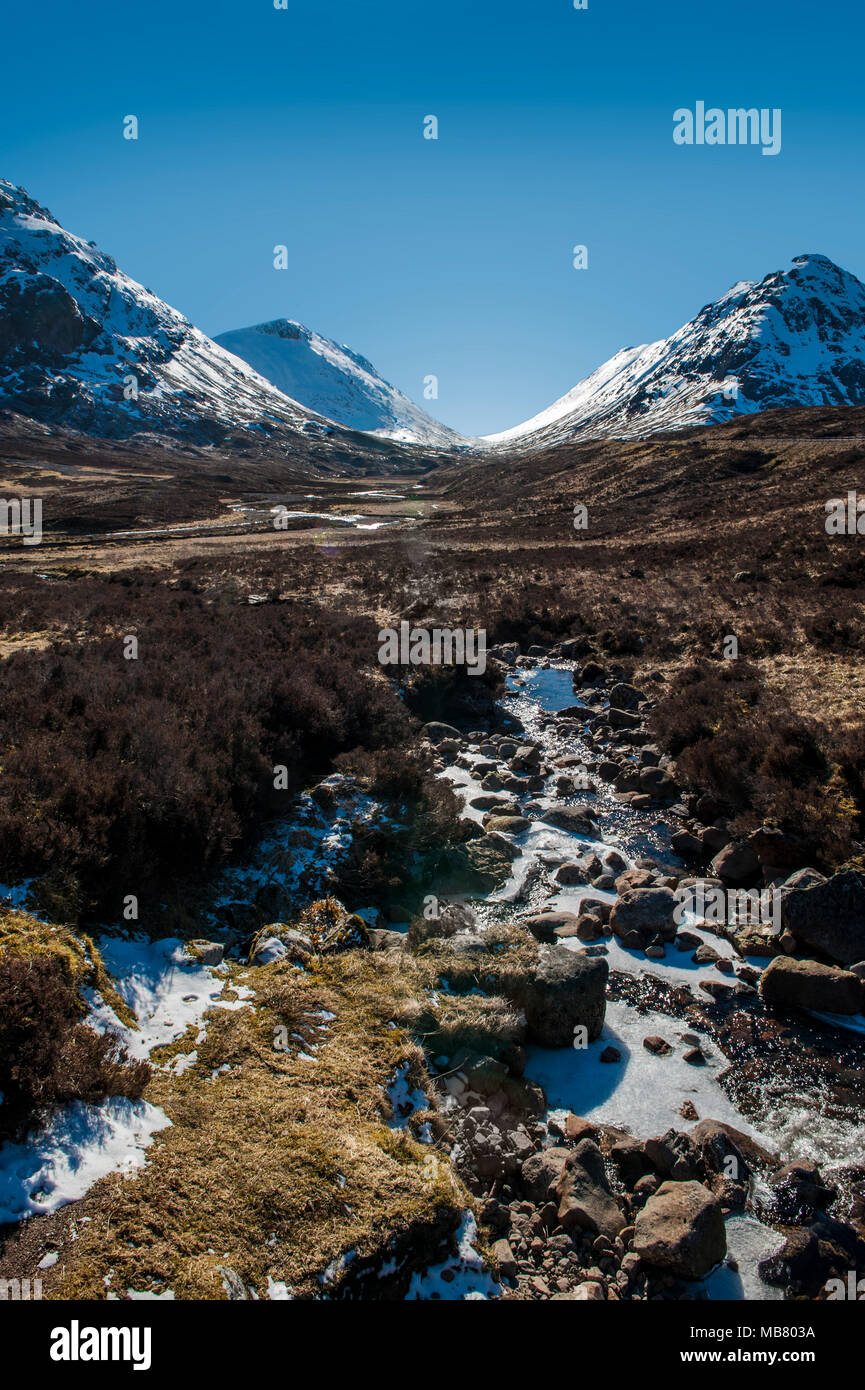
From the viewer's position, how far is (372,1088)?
215 inches

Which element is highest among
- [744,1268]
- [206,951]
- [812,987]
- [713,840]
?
[713,840]

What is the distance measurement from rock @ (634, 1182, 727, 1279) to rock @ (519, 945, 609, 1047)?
2.15m

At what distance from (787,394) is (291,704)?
202801mm

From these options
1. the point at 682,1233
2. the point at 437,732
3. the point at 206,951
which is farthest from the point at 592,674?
the point at 682,1233

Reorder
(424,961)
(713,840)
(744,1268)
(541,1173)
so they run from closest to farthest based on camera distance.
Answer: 1. (744,1268)
2. (541,1173)
3. (424,961)
4. (713,840)

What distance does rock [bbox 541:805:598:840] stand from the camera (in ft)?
38.7

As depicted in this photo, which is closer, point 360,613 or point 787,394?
point 360,613

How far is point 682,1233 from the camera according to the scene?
4762mm

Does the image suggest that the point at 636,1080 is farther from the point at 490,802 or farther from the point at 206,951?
the point at 490,802

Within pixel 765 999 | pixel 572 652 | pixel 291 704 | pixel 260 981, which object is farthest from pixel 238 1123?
pixel 572 652

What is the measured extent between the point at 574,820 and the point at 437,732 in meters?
5.02

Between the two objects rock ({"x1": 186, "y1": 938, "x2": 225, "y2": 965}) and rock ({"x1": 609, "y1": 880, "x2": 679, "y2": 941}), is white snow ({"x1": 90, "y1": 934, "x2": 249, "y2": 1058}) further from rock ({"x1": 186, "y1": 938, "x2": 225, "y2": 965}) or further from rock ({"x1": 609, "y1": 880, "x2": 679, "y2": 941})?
rock ({"x1": 609, "y1": 880, "x2": 679, "y2": 941})

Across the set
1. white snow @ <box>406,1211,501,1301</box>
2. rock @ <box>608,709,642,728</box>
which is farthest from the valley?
rock @ <box>608,709,642,728</box>

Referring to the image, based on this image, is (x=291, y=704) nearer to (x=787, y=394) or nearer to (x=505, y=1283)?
(x=505, y=1283)
